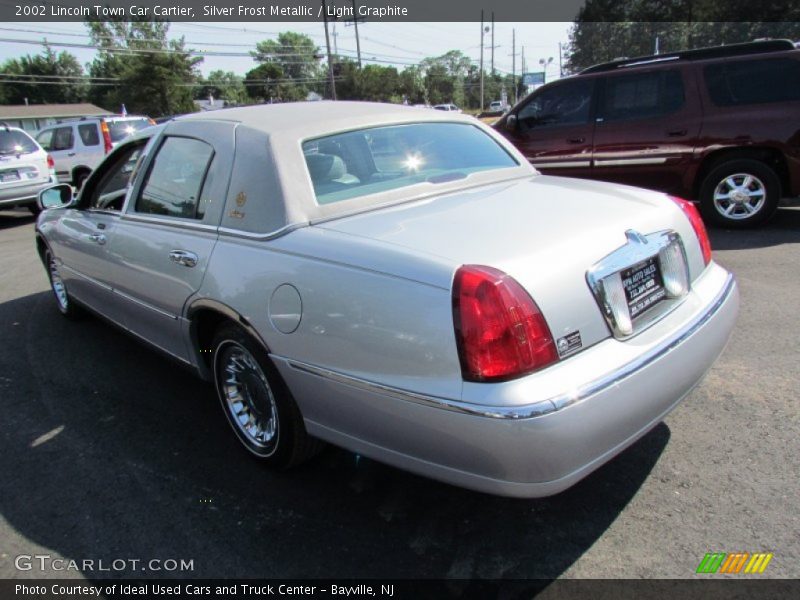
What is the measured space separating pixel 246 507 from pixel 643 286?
1920 millimetres

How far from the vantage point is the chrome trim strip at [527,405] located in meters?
1.86

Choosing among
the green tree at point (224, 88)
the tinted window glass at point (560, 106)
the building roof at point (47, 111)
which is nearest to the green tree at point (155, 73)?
the building roof at point (47, 111)

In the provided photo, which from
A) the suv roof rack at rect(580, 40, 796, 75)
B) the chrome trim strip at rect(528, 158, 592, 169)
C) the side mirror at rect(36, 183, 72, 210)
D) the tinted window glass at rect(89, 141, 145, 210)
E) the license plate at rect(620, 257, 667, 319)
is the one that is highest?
the suv roof rack at rect(580, 40, 796, 75)

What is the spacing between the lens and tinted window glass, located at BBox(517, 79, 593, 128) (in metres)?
7.37

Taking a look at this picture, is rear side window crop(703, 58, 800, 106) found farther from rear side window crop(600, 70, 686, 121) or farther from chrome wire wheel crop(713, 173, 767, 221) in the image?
chrome wire wheel crop(713, 173, 767, 221)

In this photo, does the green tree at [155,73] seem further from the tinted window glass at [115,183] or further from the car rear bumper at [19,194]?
the tinted window glass at [115,183]

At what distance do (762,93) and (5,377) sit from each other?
752 cm

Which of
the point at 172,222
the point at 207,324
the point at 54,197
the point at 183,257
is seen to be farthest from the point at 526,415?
the point at 54,197

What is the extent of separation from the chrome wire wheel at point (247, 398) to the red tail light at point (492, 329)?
1135mm

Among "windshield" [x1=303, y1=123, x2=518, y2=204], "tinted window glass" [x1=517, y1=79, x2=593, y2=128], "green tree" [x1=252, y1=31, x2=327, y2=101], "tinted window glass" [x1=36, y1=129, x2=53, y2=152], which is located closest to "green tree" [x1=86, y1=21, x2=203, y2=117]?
"green tree" [x1=252, y1=31, x2=327, y2=101]

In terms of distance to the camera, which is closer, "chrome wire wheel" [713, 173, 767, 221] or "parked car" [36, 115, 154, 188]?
"chrome wire wheel" [713, 173, 767, 221]

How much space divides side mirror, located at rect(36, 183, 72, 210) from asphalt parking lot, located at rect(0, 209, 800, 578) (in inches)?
70.5

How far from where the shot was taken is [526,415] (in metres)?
1.85

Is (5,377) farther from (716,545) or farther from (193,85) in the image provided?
(193,85)
